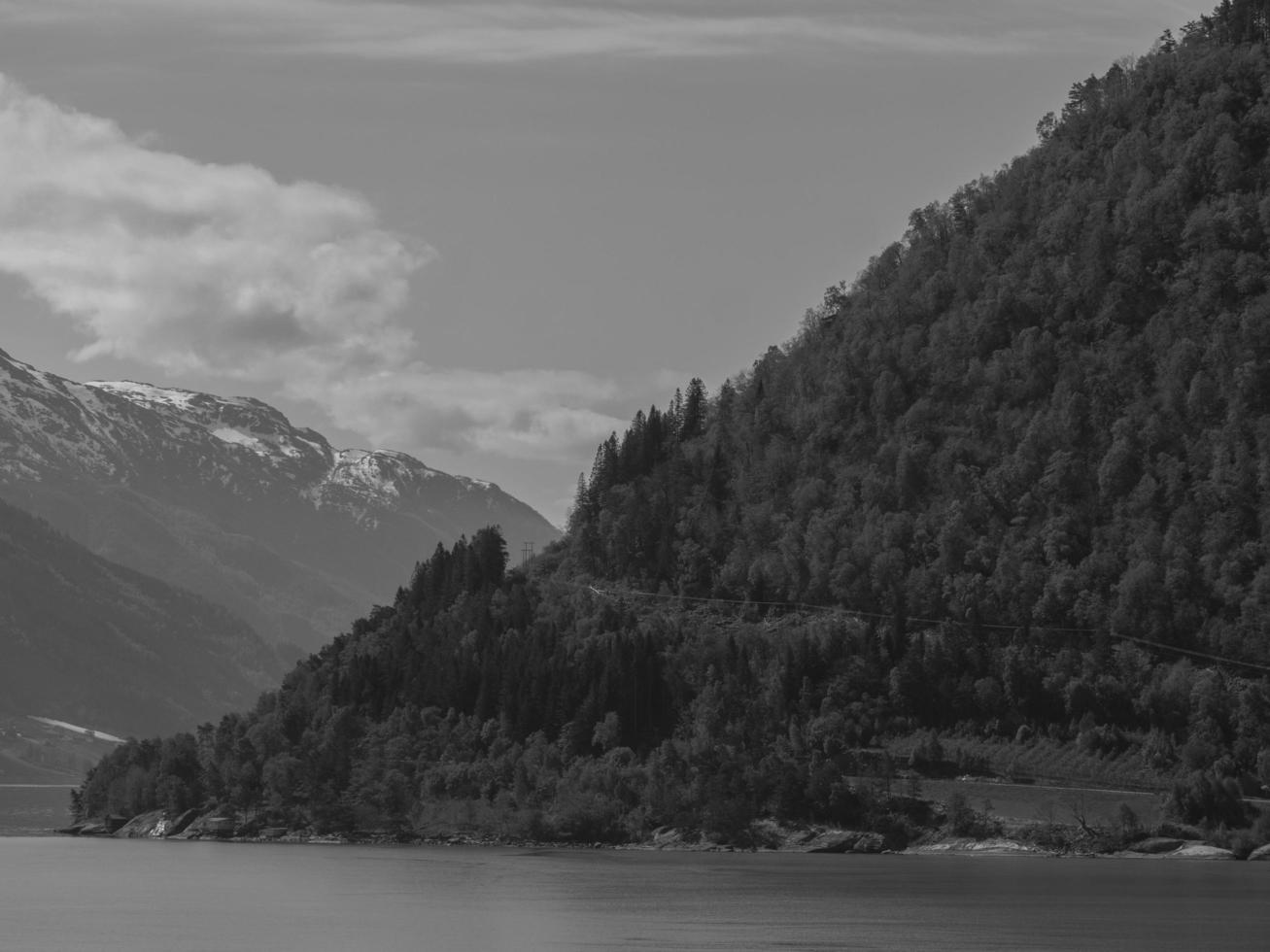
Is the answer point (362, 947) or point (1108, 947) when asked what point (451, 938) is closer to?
point (362, 947)

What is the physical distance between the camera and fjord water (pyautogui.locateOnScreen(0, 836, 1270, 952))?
5581 inches

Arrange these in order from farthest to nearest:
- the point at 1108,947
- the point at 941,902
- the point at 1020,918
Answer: the point at 941,902
the point at 1020,918
the point at 1108,947

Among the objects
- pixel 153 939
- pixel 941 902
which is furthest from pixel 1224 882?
pixel 153 939

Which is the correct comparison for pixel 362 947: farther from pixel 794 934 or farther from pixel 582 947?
pixel 794 934

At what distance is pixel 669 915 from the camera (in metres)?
160

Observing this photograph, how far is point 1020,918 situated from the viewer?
155 metres

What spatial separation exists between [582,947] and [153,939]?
28.2 metres

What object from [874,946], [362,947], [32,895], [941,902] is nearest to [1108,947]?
[874,946]

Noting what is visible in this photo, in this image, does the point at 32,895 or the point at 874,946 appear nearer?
the point at 874,946

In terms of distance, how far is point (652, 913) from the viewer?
162m

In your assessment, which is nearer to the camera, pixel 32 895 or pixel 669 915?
pixel 669 915

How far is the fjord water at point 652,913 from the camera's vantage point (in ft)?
465

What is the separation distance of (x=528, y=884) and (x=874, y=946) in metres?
58.4

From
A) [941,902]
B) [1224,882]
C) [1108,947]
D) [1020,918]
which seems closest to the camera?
[1108,947]
